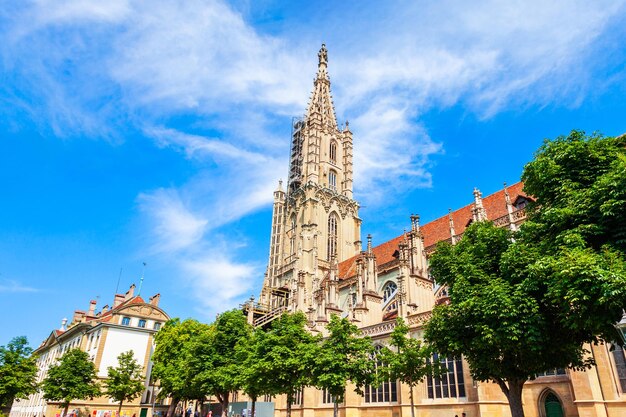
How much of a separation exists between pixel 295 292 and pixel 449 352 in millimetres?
31142

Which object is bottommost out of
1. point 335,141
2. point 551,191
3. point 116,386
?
point 116,386

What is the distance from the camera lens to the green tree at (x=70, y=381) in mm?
36125

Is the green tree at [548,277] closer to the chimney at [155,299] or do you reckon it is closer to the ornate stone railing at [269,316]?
the ornate stone railing at [269,316]

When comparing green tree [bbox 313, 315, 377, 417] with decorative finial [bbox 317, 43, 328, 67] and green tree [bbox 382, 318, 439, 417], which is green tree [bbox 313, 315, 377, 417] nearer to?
green tree [bbox 382, 318, 439, 417]

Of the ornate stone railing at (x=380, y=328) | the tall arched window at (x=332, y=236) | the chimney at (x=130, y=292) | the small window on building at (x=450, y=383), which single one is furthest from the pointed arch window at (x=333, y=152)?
the small window on building at (x=450, y=383)

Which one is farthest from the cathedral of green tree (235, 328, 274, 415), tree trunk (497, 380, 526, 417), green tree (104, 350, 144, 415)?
green tree (104, 350, 144, 415)

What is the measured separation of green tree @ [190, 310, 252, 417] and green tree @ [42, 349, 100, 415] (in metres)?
13.2

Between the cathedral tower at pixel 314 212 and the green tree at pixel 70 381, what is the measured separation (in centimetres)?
1976

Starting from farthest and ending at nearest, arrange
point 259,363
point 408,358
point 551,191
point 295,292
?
point 295,292
point 259,363
point 408,358
point 551,191

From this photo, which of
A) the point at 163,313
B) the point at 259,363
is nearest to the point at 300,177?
the point at 163,313

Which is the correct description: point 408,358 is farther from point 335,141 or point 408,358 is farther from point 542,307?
point 335,141

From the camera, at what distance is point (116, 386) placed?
3678 cm

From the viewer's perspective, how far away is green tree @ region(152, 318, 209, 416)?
32250 millimetres

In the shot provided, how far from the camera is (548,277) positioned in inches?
468
